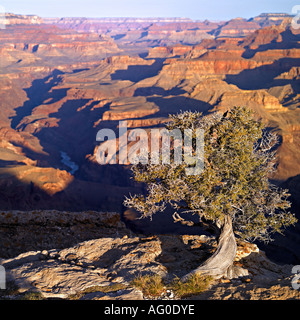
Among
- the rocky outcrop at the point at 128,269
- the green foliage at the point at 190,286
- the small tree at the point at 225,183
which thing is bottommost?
the rocky outcrop at the point at 128,269

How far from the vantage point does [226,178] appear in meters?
13.5

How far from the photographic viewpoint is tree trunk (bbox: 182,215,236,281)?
12375mm

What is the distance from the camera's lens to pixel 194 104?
127 metres

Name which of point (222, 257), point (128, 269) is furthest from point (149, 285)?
point (222, 257)

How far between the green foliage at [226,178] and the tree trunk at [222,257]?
0.64 meters

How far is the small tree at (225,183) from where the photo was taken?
502 inches

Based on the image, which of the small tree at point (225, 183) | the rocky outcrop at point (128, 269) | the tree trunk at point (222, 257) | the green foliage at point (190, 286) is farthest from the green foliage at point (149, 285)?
the small tree at point (225, 183)

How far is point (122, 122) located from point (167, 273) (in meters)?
105

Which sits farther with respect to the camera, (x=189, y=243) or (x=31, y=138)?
(x=31, y=138)

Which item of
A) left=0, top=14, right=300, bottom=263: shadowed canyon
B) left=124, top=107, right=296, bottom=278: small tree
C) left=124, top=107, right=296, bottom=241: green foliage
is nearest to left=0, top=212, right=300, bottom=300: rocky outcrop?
left=124, top=107, right=296, bottom=278: small tree

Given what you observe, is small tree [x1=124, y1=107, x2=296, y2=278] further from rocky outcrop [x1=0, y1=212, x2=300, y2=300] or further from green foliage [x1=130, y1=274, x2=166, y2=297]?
green foliage [x1=130, y1=274, x2=166, y2=297]

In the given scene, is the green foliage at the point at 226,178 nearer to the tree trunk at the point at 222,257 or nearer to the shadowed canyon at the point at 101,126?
the tree trunk at the point at 222,257
